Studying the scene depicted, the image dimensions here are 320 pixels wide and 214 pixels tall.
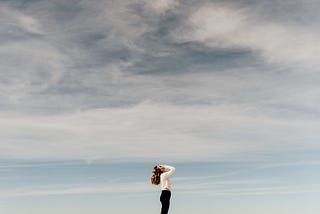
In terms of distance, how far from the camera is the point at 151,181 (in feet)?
90.8

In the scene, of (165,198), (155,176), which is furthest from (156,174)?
(165,198)

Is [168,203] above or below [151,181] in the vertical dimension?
below

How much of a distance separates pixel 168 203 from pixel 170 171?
275 centimetres

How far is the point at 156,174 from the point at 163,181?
84 cm

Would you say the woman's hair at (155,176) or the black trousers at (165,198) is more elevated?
the woman's hair at (155,176)

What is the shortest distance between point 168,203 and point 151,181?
2.34 metres

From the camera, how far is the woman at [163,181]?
90.1ft

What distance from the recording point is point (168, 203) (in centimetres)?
2772

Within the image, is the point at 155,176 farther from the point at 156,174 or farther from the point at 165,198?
the point at 165,198

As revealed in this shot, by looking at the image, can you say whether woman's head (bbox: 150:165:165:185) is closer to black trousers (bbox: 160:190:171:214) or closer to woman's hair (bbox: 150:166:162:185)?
woman's hair (bbox: 150:166:162:185)

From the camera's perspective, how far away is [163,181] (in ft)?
90.3

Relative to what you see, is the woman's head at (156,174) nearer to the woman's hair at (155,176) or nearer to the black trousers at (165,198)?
the woman's hair at (155,176)

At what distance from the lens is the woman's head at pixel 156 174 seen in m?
27.8

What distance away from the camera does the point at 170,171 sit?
27.5m
